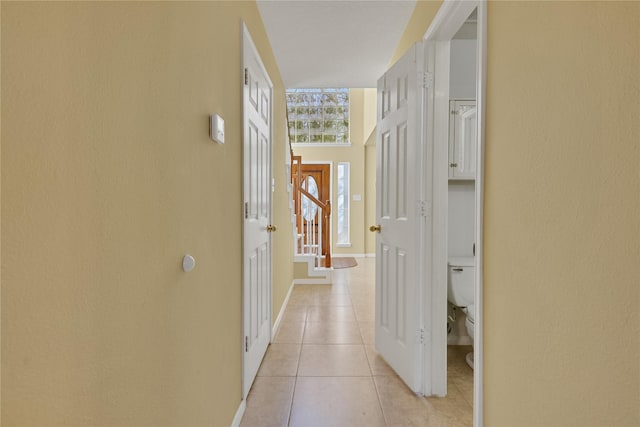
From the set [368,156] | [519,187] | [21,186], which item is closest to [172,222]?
[21,186]

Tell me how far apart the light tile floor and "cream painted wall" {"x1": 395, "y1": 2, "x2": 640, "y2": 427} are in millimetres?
718

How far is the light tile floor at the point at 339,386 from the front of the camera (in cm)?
171

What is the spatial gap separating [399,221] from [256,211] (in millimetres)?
938

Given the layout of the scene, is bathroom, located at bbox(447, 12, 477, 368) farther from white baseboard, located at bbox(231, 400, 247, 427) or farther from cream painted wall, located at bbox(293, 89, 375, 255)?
cream painted wall, located at bbox(293, 89, 375, 255)

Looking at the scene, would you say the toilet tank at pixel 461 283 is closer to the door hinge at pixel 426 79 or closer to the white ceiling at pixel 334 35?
the door hinge at pixel 426 79

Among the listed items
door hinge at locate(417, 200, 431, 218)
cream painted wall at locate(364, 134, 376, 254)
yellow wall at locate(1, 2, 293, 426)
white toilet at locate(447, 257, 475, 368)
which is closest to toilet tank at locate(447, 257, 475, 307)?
white toilet at locate(447, 257, 475, 368)

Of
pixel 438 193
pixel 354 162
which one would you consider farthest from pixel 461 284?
pixel 354 162

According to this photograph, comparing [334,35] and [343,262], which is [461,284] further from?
[343,262]

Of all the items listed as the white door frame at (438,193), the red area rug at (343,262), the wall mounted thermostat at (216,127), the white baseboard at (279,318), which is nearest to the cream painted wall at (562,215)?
the white door frame at (438,193)

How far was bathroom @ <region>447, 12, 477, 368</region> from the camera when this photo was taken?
2.28 meters

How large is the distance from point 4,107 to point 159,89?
462 mm

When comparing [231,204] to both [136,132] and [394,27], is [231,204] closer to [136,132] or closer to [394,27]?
[136,132]

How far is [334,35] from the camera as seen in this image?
2.55 meters

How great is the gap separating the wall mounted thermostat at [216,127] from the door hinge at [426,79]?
3.82ft
